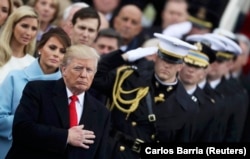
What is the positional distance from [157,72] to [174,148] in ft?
2.60

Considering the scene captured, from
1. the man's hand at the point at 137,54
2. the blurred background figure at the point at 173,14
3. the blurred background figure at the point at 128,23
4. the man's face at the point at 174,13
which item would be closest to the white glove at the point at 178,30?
the blurred background figure at the point at 128,23

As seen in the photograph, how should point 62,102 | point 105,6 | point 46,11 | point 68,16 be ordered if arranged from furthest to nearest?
point 105,6, point 46,11, point 68,16, point 62,102

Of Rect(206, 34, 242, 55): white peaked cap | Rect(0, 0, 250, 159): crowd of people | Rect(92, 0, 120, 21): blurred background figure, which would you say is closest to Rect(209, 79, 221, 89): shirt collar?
Rect(0, 0, 250, 159): crowd of people

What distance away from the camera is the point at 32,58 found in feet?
35.5

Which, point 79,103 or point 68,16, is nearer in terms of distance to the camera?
point 79,103

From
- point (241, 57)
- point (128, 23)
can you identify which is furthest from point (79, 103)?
point (241, 57)

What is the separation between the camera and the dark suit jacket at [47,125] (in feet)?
30.0

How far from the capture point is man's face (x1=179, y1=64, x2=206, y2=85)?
40.9 ft

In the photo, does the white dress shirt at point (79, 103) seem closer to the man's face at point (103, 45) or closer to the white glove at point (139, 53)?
the white glove at point (139, 53)

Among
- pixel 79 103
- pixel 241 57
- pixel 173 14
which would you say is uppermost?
pixel 79 103

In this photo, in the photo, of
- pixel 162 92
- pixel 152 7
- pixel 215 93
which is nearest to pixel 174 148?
pixel 162 92

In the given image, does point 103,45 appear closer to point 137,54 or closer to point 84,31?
point 84,31

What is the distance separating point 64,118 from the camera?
933cm

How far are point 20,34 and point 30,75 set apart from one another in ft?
2.44
